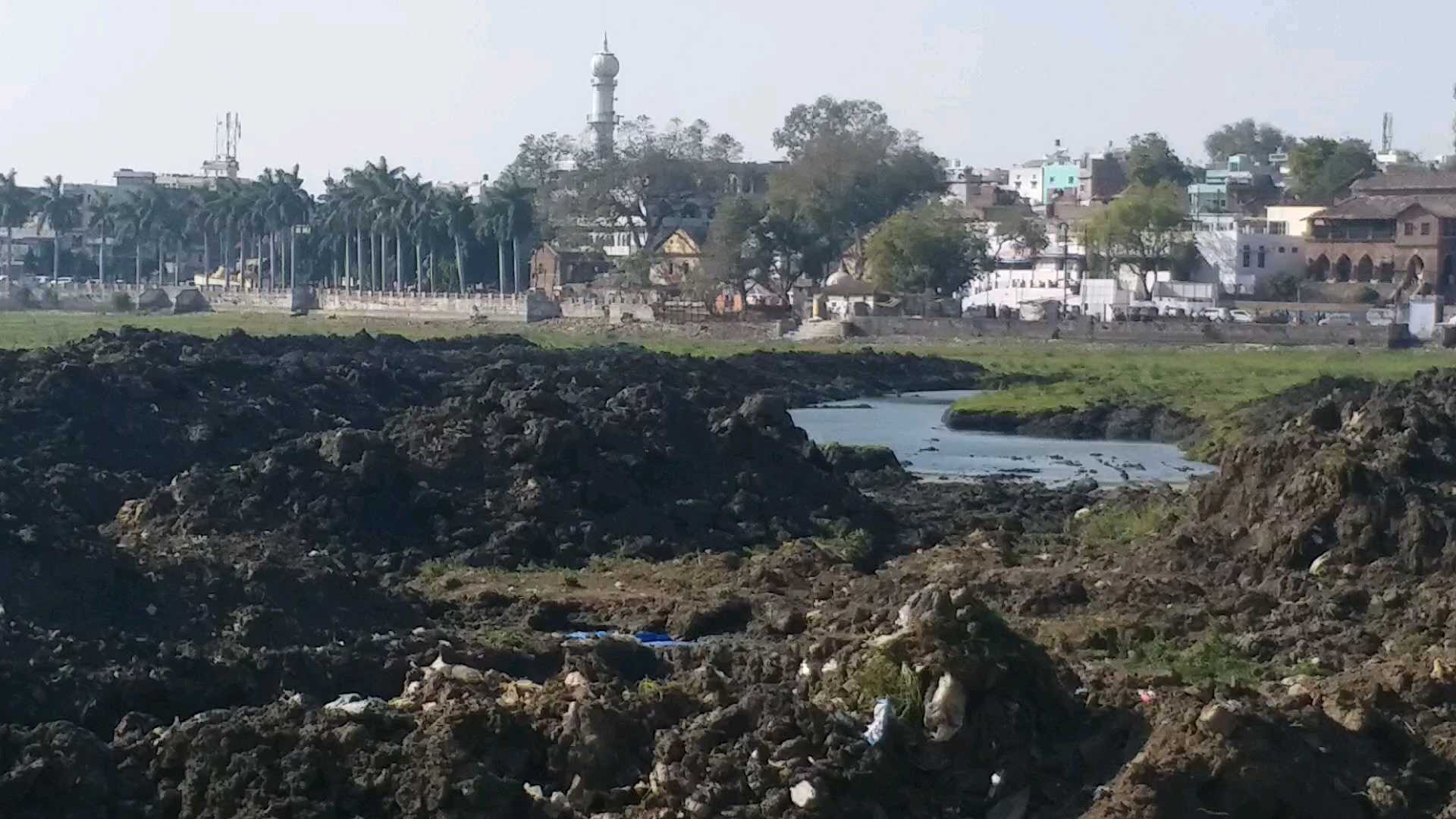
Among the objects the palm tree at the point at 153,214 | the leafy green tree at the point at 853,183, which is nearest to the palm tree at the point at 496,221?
the leafy green tree at the point at 853,183

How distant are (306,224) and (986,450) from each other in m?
93.1

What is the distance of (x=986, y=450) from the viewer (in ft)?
152

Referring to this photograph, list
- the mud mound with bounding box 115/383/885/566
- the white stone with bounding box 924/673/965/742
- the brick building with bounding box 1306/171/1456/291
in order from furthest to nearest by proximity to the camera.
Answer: the brick building with bounding box 1306/171/1456/291 → the mud mound with bounding box 115/383/885/566 → the white stone with bounding box 924/673/965/742

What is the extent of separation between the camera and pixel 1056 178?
488 ft

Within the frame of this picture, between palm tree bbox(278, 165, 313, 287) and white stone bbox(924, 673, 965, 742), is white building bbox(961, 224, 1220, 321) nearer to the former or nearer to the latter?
palm tree bbox(278, 165, 313, 287)

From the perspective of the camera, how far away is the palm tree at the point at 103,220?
141 metres

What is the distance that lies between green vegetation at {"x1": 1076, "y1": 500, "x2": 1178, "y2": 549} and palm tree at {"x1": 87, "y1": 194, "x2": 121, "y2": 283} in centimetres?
11432

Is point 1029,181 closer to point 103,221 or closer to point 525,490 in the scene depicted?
point 103,221

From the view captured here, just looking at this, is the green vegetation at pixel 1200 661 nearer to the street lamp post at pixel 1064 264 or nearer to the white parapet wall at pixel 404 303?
the street lamp post at pixel 1064 264

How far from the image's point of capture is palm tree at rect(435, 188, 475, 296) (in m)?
117

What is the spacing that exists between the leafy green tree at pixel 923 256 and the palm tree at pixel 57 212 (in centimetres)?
6032

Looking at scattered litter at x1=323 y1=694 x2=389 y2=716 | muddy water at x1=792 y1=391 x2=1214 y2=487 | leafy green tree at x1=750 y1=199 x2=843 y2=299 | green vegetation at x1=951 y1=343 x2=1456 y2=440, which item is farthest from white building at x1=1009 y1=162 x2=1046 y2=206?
scattered litter at x1=323 y1=694 x2=389 y2=716

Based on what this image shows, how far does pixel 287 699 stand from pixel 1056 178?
445ft

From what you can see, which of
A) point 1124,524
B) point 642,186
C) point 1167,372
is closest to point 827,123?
point 642,186
